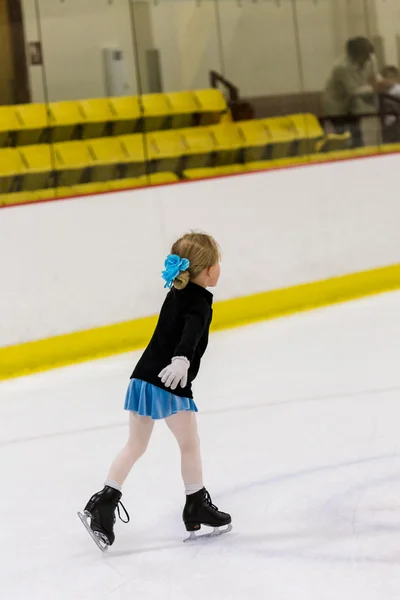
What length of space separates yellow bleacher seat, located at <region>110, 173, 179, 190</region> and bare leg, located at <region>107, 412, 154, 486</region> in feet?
10.0

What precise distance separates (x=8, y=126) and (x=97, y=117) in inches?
22.2

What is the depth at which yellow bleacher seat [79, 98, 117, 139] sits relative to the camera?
541 cm

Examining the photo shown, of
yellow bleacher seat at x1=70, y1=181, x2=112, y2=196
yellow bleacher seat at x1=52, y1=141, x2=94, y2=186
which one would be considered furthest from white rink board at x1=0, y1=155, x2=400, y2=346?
yellow bleacher seat at x1=52, y1=141, x2=94, y2=186

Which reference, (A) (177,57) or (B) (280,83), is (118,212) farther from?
(B) (280,83)

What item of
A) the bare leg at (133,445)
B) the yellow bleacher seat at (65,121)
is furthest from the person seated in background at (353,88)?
the bare leg at (133,445)

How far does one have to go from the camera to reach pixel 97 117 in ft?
17.9

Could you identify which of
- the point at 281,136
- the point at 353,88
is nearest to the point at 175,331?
the point at 281,136

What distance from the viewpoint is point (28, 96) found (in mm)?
5145

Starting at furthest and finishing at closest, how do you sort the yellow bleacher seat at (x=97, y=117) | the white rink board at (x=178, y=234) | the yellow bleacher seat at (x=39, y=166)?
1. the yellow bleacher seat at (x=97, y=117)
2. the yellow bleacher seat at (x=39, y=166)
3. the white rink board at (x=178, y=234)

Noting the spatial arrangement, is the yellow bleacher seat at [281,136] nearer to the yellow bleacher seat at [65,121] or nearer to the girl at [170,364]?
the yellow bleacher seat at [65,121]

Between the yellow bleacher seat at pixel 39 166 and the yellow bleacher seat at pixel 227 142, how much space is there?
1.09 meters

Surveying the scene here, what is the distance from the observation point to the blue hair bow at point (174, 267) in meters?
2.21

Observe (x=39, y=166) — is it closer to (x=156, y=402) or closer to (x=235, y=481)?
(x=235, y=481)

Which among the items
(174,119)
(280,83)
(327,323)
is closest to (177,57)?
(174,119)
